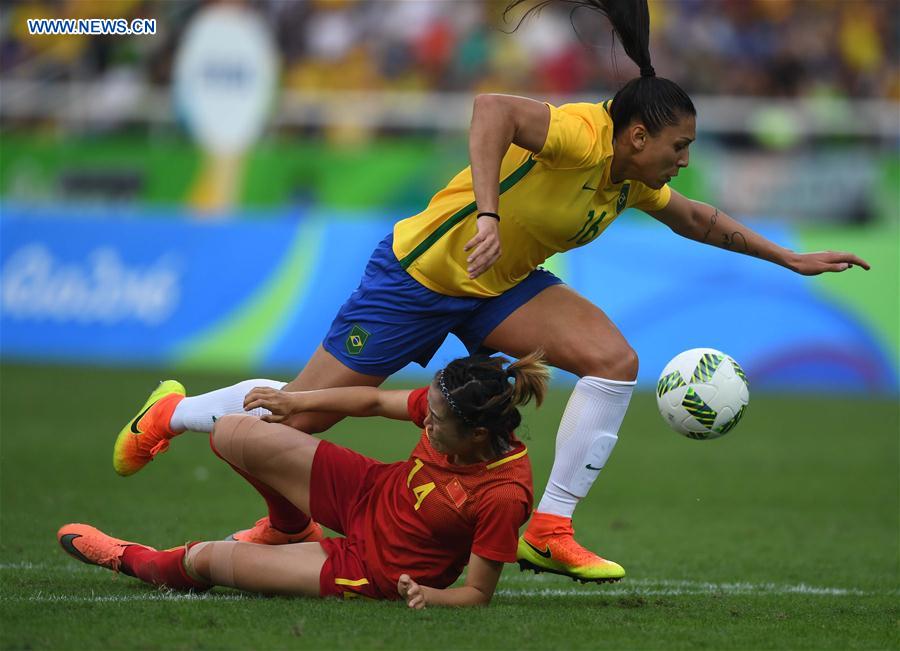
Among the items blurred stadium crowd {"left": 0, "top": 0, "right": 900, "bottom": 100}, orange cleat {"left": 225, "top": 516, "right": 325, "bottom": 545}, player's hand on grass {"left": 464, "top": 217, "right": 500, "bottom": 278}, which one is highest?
blurred stadium crowd {"left": 0, "top": 0, "right": 900, "bottom": 100}

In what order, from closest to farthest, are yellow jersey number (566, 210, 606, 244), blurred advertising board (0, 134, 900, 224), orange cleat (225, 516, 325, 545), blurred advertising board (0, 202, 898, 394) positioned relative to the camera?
yellow jersey number (566, 210, 606, 244)
orange cleat (225, 516, 325, 545)
blurred advertising board (0, 202, 898, 394)
blurred advertising board (0, 134, 900, 224)

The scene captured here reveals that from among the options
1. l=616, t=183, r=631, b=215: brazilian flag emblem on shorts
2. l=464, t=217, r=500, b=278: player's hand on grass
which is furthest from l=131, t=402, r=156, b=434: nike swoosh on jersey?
l=616, t=183, r=631, b=215: brazilian flag emblem on shorts

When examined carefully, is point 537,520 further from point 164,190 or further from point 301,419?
point 164,190

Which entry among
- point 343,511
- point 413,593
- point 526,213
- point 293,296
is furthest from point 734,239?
point 293,296

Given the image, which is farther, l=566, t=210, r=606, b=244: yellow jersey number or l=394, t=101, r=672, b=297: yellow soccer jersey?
l=566, t=210, r=606, b=244: yellow jersey number

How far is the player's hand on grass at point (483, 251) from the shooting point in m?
4.77

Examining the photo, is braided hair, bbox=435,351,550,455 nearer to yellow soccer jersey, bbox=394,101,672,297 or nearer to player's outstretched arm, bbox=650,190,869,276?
yellow soccer jersey, bbox=394,101,672,297

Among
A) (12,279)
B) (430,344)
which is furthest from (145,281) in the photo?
(430,344)

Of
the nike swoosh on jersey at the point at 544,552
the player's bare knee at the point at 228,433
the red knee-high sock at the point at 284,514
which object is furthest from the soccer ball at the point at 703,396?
the player's bare knee at the point at 228,433

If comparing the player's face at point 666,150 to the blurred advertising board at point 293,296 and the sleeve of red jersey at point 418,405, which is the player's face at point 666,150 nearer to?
the sleeve of red jersey at point 418,405

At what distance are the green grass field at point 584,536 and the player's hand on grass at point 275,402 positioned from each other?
726 millimetres

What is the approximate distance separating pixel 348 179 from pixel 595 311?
11333 millimetres

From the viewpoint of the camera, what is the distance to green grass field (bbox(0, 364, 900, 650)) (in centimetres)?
461

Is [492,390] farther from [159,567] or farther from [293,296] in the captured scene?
[293,296]
